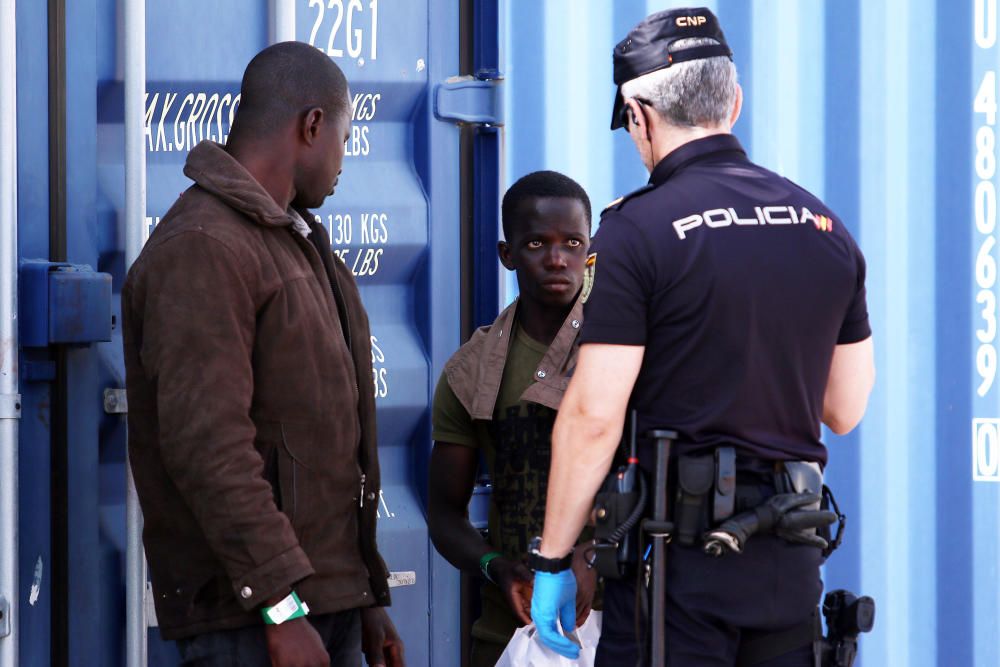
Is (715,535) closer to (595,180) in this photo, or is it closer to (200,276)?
(200,276)

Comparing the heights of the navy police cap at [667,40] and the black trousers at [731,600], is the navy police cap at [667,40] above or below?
above

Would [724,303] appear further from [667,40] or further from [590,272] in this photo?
[667,40]

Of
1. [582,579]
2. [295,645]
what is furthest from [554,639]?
[295,645]

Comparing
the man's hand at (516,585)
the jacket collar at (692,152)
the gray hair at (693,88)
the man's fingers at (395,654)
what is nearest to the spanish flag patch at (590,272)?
the jacket collar at (692,152)

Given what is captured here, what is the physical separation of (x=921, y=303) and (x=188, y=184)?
5.65ft

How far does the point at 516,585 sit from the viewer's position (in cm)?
257

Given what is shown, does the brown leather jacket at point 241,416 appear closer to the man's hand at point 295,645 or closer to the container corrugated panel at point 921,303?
the man's hand at point 295,645

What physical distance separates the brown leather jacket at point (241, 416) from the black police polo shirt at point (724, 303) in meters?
0.46

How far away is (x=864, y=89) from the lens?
3080 mm

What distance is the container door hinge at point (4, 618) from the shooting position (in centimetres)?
237

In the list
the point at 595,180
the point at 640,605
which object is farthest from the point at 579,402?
the point at 595,180

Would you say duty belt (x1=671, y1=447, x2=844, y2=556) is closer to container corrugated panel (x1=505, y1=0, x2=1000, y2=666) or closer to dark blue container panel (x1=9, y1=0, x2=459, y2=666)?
dark blue container panel (x1=9, y1=0, x2=459, y2=666)

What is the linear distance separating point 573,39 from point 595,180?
0.32m

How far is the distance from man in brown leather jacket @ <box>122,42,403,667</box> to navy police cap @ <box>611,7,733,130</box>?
517 millimetres
